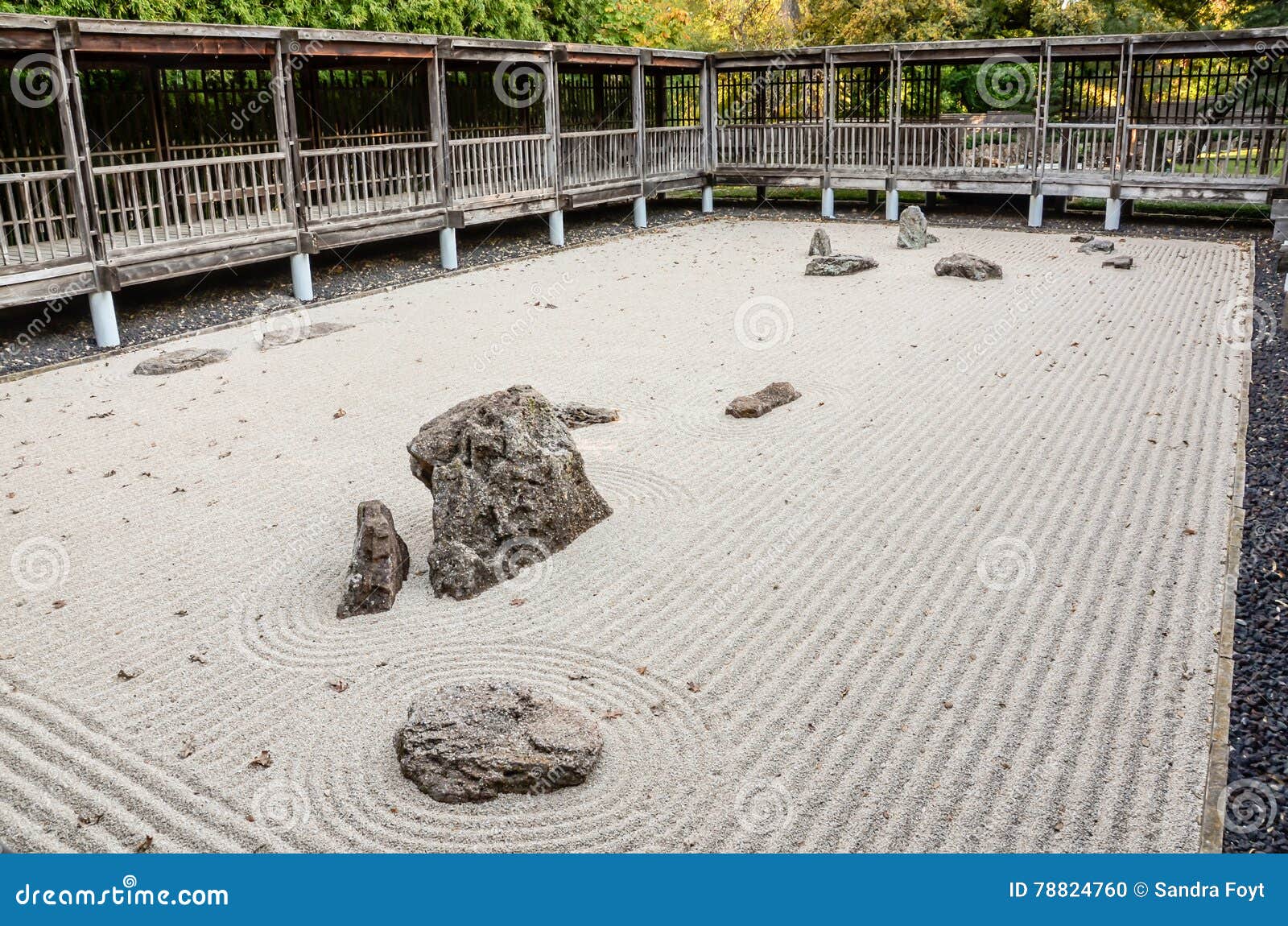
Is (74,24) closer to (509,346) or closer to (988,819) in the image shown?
(509,346)

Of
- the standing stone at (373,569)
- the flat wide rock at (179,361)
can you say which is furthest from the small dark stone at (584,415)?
the flat wide rock at (179,361)

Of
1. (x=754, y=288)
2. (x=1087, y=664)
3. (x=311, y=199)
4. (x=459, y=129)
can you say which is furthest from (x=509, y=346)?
(x=459, y=129)

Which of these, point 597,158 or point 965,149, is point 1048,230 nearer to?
point 965,149

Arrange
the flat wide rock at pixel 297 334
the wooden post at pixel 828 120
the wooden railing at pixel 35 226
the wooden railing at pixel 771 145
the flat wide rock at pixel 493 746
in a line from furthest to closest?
the wooden railing at pixel 771 145
the wooden post at pixel 828 120
the flat wide rock at pixel 297 334
the wooden railing at pixel 35 226
the flat wide rock at pixel 493 746

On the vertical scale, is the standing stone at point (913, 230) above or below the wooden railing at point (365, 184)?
below

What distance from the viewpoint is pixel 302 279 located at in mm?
16000

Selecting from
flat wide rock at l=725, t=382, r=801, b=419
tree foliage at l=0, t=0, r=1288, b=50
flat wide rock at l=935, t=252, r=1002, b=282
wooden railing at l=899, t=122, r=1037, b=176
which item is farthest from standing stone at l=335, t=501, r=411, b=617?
wooden railing at l=899, t=122, r=1037, b=176

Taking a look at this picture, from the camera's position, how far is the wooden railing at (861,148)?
78.7 feet

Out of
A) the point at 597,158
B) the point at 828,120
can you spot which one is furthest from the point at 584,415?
the point at 828,120

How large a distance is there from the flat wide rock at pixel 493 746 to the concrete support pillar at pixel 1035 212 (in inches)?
784

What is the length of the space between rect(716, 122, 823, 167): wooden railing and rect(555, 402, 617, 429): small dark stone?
53.7 ft

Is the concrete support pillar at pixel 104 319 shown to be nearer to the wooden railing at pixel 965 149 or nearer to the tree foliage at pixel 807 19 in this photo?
the tree foliage at pixel 807 19

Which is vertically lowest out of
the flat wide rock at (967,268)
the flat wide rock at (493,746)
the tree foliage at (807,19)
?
the flat wide rock at (493,746)

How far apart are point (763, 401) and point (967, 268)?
8.12 m
